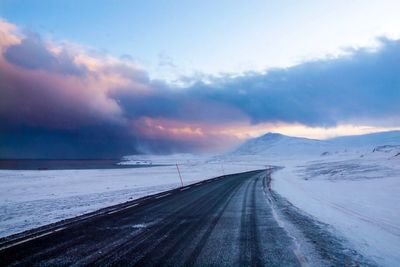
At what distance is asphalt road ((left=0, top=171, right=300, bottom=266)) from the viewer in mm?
5926

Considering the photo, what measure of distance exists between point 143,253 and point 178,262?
3.22 ft

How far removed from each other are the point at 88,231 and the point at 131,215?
2.98m

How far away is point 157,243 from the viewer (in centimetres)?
728

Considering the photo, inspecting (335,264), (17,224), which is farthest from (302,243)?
(17,224)

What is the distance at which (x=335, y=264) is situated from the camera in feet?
18.6

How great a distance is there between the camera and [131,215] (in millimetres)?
11766

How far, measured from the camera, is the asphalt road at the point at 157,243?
593 centimetres

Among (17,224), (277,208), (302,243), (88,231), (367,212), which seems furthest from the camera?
(277,208)

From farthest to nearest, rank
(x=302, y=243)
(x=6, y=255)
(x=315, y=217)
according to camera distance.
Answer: (x=315, y=217) → (x=302, y=243) → (x=6, y=255)

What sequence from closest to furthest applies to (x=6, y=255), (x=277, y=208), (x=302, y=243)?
(x=6, y=255) < (x=302, y=243) < (x=277, y=208)

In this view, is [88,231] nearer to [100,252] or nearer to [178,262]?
[100,252]

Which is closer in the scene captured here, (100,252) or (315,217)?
(100,252)

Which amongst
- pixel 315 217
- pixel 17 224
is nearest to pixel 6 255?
pixel 17 224

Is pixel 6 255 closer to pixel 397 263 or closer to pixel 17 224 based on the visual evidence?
pixel 17 224
